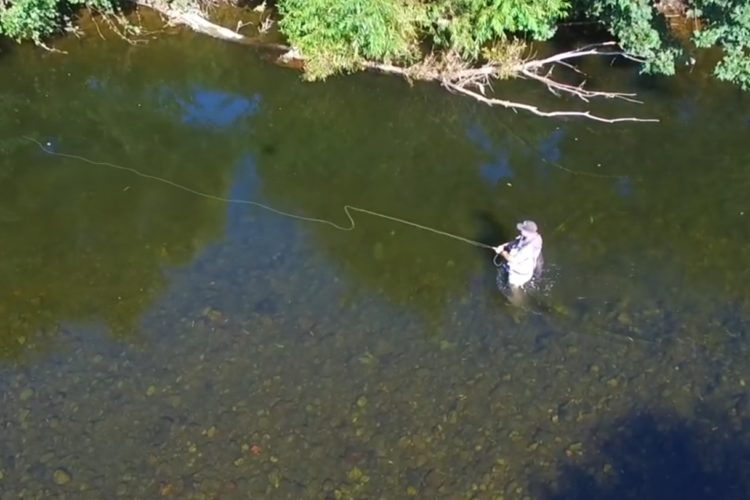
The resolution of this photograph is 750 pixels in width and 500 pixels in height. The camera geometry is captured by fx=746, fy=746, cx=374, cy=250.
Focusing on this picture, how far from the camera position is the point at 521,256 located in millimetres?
13695

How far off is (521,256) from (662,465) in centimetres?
422

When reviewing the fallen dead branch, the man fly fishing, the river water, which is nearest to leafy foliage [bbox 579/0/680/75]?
the fallen dead branch

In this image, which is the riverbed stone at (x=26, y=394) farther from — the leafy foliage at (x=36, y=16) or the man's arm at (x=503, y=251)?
the leafy foliage at (x=36, y=16)

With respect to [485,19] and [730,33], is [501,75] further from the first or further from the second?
[730,33]

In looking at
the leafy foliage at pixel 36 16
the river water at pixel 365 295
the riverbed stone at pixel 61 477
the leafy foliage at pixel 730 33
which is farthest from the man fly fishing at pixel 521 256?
the leafy foliage at pixel 36 16

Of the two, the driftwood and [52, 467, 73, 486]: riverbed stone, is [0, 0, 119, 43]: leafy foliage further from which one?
[52, 467, 73, 486]: riverbed stone

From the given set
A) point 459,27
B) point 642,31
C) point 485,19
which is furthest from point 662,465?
point 459,27

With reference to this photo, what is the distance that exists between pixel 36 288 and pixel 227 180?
4.84 m

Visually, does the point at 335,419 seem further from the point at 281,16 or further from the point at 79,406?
the point at 281,16

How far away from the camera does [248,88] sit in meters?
20.7

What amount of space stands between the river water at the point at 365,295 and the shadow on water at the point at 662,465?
4 cm

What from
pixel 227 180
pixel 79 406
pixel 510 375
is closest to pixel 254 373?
pixel 79 406

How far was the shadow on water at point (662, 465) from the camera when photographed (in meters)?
11.6

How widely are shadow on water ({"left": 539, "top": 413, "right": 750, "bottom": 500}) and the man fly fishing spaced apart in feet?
10.4
